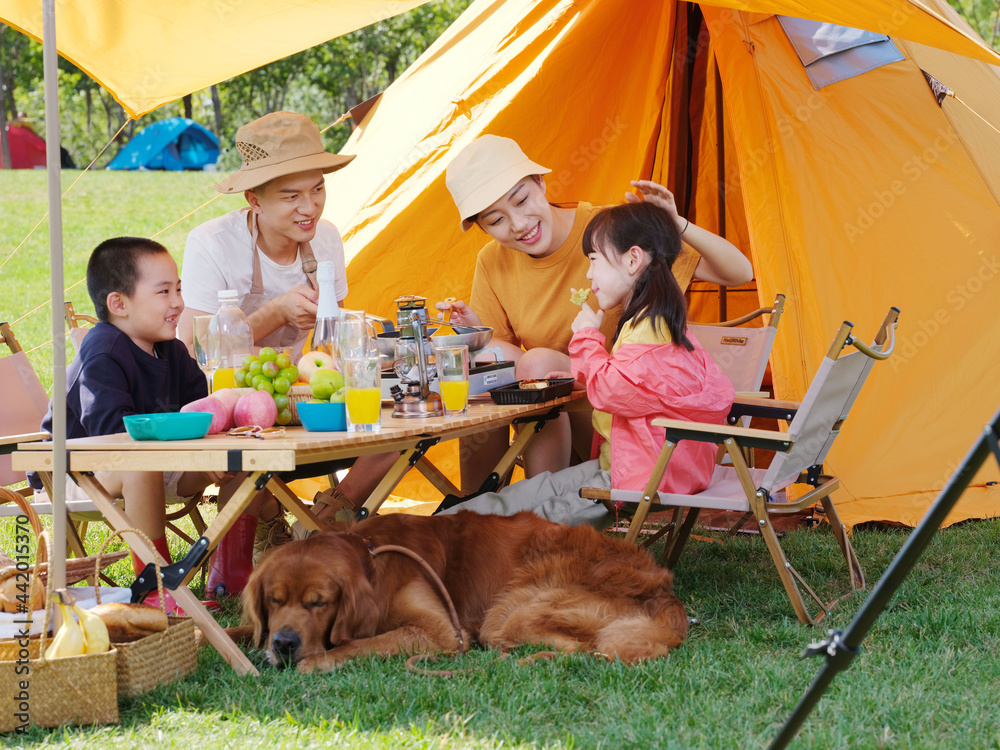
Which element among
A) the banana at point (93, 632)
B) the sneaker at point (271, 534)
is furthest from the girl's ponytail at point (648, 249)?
the banana at point (93, 632)

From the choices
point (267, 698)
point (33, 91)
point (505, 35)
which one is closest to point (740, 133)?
point (505, 35)

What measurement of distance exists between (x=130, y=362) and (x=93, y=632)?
1.05 meters

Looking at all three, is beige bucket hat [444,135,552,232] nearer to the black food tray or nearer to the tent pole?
the black food tray

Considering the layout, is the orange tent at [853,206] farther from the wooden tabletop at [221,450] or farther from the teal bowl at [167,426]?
the teal bowl at [167,426]

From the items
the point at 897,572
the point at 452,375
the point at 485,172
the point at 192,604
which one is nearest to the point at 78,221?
the point at 485,172

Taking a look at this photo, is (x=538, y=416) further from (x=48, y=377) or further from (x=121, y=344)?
(x=48, y=377)

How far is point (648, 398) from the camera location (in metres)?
3.24

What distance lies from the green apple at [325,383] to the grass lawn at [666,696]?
2.31ft

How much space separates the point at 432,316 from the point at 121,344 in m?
1.86

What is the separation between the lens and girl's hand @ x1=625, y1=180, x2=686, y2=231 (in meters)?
3.71

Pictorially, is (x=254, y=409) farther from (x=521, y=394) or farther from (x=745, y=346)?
(x=745, y=346)

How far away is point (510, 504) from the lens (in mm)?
3492

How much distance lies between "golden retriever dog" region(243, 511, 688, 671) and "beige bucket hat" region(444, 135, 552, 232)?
125cm

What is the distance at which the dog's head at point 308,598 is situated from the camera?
8.58 feet
